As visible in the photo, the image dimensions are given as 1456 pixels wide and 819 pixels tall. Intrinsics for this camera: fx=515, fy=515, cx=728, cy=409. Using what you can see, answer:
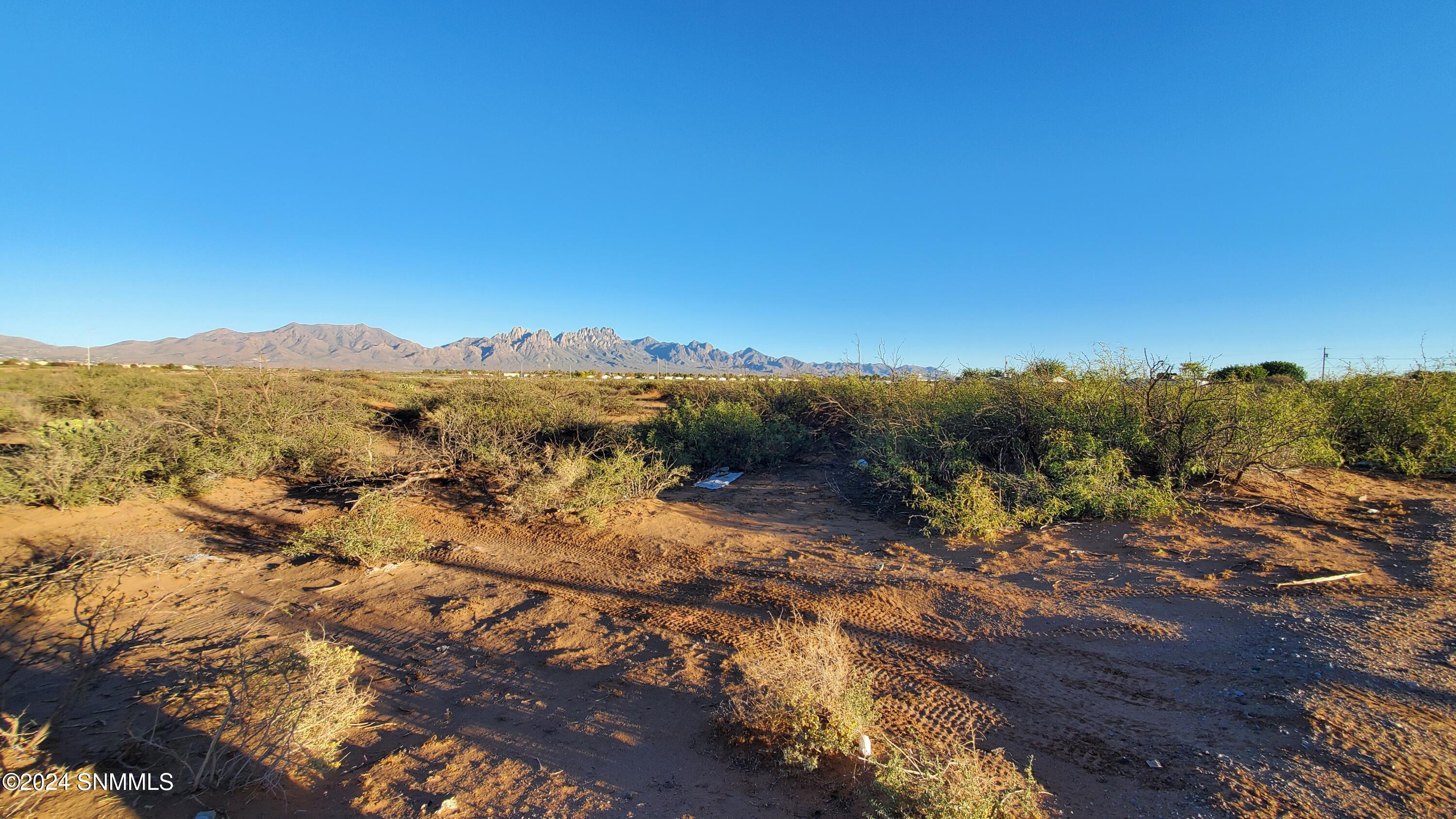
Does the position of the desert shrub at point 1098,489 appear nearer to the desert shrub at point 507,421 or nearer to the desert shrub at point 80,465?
the desert shrub at point 507,421

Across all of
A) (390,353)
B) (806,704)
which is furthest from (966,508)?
(390,353)

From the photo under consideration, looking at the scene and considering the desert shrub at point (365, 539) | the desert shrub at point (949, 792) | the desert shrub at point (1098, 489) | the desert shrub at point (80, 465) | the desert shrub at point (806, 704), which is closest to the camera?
the desert shrub at point (949, 792)

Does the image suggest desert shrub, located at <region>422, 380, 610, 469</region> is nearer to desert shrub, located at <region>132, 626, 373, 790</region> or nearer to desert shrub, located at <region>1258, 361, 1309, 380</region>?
desert shrub, located at <region>132, 626, 373, 790</region>

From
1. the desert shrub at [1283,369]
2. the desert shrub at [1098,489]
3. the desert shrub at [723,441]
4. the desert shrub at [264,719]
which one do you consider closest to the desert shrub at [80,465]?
the desert shrub at [264,719]

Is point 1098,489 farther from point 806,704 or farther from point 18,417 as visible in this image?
point 18,417

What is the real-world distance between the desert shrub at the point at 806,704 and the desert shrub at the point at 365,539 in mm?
4553

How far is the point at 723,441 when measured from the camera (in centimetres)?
1027

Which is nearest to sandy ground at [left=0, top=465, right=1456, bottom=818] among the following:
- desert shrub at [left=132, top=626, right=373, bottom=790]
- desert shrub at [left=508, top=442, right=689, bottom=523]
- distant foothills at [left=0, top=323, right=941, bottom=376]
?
desert shrub at [left=132, top=626, right=373, bottom=790]

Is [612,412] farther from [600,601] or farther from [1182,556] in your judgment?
[1182,556]

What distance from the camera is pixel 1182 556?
5.30 meters

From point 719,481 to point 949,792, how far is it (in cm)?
733

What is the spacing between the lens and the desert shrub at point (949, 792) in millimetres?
2139

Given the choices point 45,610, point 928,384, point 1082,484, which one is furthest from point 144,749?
point 928,384

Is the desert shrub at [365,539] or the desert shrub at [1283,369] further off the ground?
the desert shrub at [1283,369]
